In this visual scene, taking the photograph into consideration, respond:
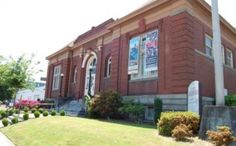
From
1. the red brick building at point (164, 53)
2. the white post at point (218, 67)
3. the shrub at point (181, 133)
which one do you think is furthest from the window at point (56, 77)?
the shrub at point (181, 133)

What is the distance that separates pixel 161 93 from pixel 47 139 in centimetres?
833

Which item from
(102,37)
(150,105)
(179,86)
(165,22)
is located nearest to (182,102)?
(179,86)

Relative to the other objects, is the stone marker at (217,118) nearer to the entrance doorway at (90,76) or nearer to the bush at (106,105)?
the bush at (106,105)

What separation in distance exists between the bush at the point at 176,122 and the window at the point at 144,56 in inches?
272

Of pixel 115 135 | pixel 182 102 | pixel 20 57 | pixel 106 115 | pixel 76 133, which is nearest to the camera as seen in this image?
pixel 115 135

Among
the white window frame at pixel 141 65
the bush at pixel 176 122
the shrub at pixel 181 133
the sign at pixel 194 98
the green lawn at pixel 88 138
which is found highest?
the white window frame at pixel 141 65

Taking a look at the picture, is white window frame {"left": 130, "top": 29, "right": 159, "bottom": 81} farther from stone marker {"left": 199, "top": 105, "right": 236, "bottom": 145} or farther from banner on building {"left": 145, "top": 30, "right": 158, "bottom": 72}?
stone marker {"left": 199, "top": 105, "right": 236, "bottom": 145}

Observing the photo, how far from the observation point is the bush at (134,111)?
16344 mm

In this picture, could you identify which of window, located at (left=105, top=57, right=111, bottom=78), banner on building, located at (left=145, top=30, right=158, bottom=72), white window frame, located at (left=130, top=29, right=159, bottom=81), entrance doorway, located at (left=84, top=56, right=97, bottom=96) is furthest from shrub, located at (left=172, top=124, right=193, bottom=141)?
entrance doorway, located at (left=84, top=56, right=97, bottom=96)

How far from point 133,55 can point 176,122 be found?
Answer: 389 inches

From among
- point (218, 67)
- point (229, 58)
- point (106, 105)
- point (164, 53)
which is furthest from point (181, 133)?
point (229, 58)

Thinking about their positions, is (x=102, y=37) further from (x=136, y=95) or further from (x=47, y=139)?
(x=47, y=139)

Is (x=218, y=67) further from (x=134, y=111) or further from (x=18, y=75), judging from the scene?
(x=18, y=75)

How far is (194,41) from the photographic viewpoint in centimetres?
1648
